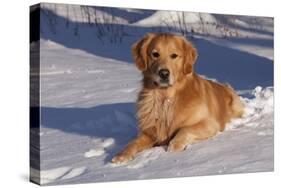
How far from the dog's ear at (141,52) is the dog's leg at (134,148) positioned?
686mm

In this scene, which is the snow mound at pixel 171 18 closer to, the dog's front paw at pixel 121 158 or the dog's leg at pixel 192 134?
the dog's leg at pixel 192 134

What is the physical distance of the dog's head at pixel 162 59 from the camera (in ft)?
20.4

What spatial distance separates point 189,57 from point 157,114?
0.65 m

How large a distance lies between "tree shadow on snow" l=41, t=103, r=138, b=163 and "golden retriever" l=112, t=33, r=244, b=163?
81 mm

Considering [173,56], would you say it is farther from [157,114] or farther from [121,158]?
[121,158]

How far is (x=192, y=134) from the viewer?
256 inches

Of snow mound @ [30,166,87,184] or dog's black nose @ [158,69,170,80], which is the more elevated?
dog's black nose @ [158,69,170,80]

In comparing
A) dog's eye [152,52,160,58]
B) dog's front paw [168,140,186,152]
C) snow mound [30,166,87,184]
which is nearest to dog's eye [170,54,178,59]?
dog's eye [152,52,160,58]

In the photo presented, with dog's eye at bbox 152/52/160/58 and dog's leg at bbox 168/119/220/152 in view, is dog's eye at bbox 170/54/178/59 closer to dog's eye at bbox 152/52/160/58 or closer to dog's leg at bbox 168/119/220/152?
dog's eye at bbox 152/52/160/58

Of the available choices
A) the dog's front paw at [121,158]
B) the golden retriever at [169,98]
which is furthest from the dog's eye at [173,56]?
the dog's front paw at [121,158]

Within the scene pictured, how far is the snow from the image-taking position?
599cm

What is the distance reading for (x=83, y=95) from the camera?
6156 mm

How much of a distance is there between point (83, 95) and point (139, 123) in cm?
66

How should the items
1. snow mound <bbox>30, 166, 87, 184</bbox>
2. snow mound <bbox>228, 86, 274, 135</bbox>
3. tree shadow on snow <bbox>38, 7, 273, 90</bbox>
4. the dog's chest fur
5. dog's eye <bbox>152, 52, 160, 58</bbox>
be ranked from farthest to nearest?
snow mound <bbox>228, 86, 274, 135</bbox> < the dog's chest fur < dog's eye <bbox>152, 52, 160, 58</bbox> < tree shadow on snow <bbox>38, 7, 273, 90</bbox> < snow mound <bbox>30, 166, 87, 184</bbox>
